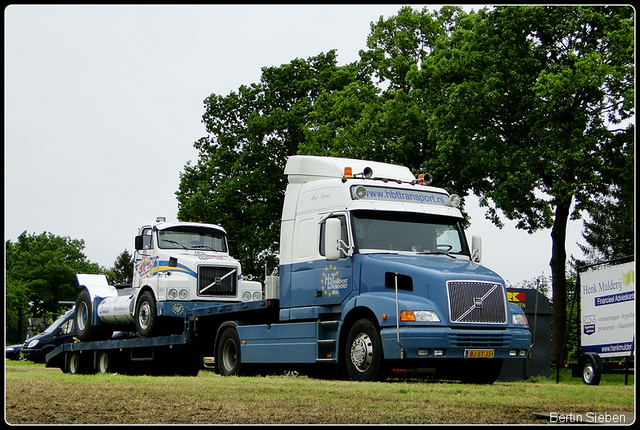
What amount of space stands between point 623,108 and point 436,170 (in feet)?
24.1

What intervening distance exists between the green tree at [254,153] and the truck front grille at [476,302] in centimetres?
2489

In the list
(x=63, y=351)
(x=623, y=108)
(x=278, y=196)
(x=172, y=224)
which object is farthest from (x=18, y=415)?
(x=278, y=196)

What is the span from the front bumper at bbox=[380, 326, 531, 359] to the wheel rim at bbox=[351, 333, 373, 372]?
50 cm

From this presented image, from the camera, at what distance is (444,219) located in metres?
16.1

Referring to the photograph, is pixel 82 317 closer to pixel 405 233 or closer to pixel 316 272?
pixel 316 272

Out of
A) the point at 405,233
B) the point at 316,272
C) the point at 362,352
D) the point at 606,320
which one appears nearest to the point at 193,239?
the point at 316,272

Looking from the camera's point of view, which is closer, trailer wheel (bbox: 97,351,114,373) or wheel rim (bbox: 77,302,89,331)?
trailer wheel (bbox: 97,351,114,373)

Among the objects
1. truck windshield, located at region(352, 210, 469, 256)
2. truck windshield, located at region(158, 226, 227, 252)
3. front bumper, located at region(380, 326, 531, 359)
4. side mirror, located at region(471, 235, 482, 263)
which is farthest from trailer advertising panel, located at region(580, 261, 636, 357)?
truck windshield, located at region(158, 226, 227, 252)

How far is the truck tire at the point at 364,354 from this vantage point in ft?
46.4

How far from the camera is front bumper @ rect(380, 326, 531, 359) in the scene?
13672 millimetres

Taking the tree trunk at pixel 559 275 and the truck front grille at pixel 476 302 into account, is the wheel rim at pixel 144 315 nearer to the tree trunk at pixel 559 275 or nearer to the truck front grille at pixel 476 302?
the truck front grille at pixel 476 302

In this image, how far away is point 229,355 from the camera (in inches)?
716

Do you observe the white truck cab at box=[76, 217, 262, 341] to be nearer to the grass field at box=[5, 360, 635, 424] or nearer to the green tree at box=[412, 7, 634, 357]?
the grass field at box=[5, 360, 635, 424]

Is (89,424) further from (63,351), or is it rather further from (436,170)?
(436,170)
